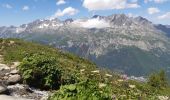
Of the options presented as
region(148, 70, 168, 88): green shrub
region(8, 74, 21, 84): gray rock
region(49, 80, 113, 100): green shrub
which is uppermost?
region(49, 80, 113, 100): green shrub

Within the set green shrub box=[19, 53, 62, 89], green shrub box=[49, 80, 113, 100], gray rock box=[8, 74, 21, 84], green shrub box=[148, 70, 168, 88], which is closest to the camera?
green shrub box=[49, 80, 113, 100]

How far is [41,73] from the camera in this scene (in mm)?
22625

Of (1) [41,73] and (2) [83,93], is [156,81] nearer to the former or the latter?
(1) [41,73]

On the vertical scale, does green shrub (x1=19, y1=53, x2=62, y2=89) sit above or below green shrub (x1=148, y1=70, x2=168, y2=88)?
above

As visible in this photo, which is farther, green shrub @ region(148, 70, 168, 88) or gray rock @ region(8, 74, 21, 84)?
green shrub @ region(148, 70, 168, 88)

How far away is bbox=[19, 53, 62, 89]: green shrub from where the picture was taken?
22.7 m

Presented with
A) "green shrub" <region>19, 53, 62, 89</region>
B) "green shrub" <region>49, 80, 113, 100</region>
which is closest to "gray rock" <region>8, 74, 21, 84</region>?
"green shrub" <region>19, 53, 62, 89</region>

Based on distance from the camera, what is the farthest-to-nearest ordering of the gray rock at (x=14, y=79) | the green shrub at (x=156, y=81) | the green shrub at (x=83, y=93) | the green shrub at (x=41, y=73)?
1. the green shrub at (x=156, y=81)
2. the gray rock at (x=14, y=79)
3. the green shrub at (x=41, y=73)
4. the green shrub at (x=83, y=93)

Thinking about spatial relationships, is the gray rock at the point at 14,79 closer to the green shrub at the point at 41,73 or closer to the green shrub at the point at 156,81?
the green shrub at the point at 41,73

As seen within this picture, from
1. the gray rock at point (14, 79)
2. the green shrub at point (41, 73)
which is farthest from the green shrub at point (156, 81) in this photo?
the gray rock at point (14, 79)

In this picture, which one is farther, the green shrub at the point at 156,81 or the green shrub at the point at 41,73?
the green shrub at the point at 156,81

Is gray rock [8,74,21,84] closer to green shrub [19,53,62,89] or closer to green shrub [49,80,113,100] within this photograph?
green shrub [19,53,62,89]

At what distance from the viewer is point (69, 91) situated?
45.0 feet

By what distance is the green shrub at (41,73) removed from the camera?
22.7 metres
